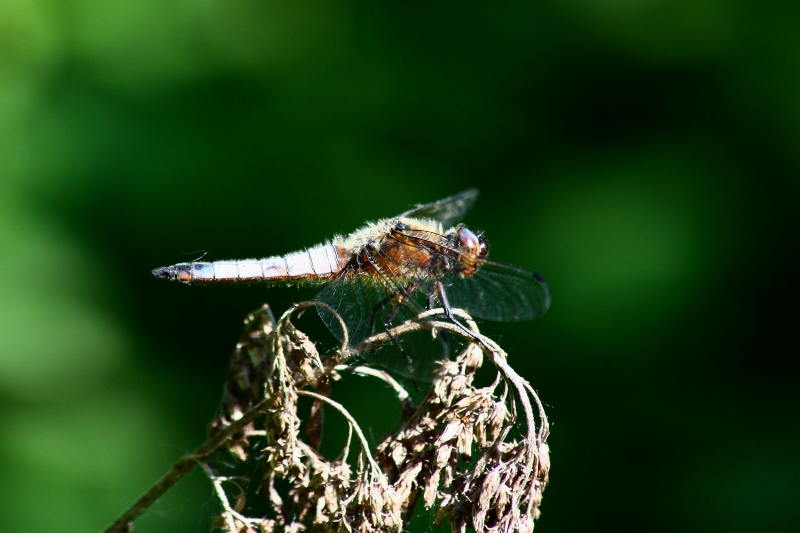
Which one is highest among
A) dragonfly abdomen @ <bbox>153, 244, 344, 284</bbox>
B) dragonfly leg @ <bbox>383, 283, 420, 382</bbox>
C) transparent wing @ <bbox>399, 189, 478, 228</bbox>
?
transparent wing @ <bbox>399, 189, 478, 228</bbox>

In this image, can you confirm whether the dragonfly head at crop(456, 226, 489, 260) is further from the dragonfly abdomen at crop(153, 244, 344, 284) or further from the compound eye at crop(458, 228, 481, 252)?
the dragonfly abdomen at crop(153, 244, 344, 284)

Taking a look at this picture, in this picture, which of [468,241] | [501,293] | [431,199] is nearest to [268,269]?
[468,241]

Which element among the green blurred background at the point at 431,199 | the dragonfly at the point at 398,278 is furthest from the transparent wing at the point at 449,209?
the green blurred background at the point at 431,199

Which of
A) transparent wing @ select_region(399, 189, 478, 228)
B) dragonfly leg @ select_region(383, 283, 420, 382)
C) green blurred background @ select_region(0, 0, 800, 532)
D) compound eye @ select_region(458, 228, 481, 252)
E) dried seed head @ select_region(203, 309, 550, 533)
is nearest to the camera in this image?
dried seed head @ select_region(203, 309, 550, 533)

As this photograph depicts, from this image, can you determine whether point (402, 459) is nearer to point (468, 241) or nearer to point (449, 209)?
point (468, 241)

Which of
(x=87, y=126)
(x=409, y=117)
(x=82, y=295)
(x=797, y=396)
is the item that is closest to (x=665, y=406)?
(x=797, y=396)

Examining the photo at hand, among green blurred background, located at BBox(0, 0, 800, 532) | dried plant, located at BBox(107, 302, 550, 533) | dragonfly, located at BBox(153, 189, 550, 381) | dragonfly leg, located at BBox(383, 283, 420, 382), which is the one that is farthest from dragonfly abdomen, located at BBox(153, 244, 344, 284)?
green blurred background, located at BBox(0, 0, 800, 532)

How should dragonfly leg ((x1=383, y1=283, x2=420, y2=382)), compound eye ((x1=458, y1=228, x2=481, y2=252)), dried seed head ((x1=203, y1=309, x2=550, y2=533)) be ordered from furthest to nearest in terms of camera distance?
compound eye ((x1=458, y1=228, x2=481, y2=252)), dragonfly leg ((x1=383, y1=283, x2=420, y2=382)), dried seed head ((x1=203, y1=309, x2=550, y2=533))
